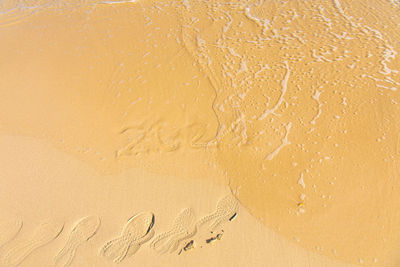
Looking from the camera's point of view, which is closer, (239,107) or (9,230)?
(9,230)

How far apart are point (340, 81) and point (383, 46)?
136 centimetres

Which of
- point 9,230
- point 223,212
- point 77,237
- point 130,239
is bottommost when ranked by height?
point 223,212

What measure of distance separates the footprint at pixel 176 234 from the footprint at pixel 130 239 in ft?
0.37

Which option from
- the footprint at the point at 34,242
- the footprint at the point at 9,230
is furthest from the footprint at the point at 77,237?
the footprint at the point at 9,230

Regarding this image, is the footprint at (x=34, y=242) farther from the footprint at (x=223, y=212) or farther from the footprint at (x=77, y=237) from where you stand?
the footprint at (x=223, y=212)

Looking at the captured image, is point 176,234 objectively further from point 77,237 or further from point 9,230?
point 9,230

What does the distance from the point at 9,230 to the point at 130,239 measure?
4.18 ft

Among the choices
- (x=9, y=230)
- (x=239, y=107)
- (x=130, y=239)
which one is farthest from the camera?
(x=239, y=107)

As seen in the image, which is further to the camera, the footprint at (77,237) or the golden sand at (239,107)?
the golden sand at (239,107)

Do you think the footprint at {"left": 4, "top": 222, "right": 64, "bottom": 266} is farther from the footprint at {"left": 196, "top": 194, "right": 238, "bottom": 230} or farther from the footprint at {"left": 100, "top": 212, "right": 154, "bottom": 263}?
the footprint at {"left": 196, "top": 194, "right": 238, "bottom": 230}

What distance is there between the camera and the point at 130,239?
7.64 feet

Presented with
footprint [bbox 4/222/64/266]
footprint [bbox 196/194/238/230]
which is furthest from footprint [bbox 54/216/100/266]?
footprint [bbox 196/194/238/230]

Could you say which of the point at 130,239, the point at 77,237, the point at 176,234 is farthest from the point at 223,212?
the point at 77,237

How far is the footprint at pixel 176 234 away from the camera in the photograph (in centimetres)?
230
